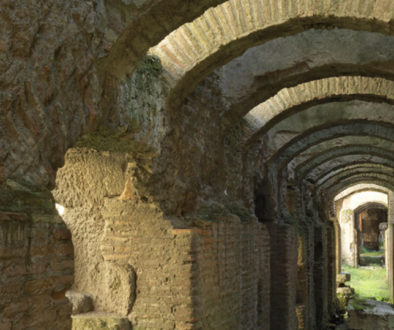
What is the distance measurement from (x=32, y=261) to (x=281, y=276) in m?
7.46

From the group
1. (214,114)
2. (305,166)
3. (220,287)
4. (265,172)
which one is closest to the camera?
(220,287)

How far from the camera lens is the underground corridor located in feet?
7.89

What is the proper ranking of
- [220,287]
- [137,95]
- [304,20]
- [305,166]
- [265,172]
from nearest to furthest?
[137,95] < [304,20] < [220,287] < [265,172] < [305,166]

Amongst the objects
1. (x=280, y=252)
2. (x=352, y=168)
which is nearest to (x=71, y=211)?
(x=280, y=252)

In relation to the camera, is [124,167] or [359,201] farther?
[359,201]

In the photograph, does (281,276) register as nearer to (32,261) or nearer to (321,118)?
(321,118)

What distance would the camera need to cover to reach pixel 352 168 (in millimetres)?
14328

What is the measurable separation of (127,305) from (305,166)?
782 centimetres

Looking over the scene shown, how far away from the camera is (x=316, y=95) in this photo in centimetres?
701

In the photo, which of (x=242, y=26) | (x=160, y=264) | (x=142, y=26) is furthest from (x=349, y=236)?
(x=142, y=26)

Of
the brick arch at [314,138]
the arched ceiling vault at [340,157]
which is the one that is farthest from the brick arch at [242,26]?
the arched ceiling vault at [340,157]

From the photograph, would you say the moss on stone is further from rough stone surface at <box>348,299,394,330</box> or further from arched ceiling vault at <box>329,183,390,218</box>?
arched ceiling vault at <box>329,183,390,218</box>

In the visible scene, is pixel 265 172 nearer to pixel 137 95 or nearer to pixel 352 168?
pixel 137 95

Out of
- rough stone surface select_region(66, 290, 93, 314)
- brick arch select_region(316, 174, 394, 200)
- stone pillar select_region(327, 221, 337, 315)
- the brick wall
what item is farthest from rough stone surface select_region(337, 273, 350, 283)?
rough stone surface select_region(66, 290, 93, 314)
